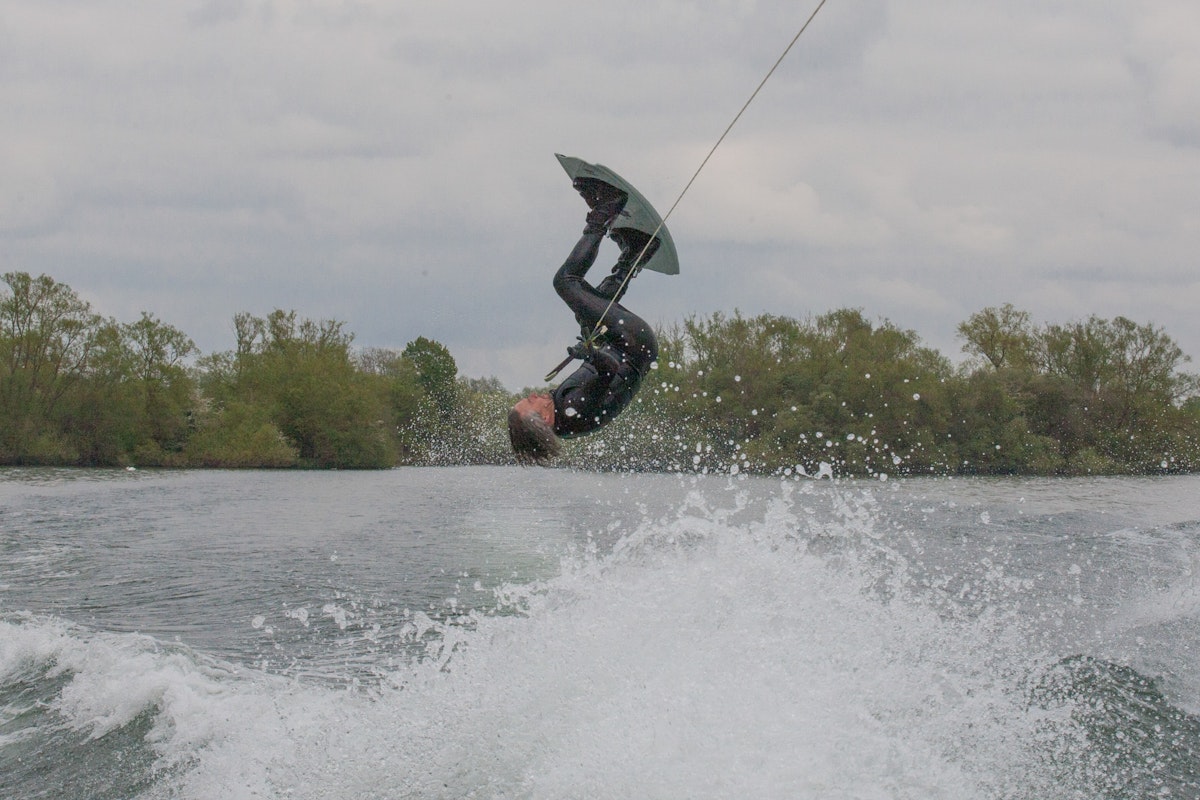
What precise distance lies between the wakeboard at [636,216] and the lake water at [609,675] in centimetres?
230

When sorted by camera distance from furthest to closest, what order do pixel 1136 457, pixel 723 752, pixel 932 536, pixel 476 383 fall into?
pixel 476 383, pixel 1136 457, pixel 932 536, pixel 723 752

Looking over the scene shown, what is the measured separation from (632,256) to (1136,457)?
3447 cm

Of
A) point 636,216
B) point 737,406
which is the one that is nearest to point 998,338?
point 737,406

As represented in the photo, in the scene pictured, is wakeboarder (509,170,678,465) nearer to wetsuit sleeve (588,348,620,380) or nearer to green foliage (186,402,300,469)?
wetsuit sleeve (588,348,620,380)

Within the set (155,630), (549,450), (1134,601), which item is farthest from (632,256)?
(1134,601)

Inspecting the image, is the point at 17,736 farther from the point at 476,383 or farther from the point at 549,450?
the point at 476,383

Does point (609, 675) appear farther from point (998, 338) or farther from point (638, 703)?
point (998, 338)

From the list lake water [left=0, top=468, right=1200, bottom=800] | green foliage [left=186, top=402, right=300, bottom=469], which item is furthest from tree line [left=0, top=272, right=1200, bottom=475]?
lake water [left=0, top=468, right=1200, bottom=800]

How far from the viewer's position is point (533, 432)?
6.32 m

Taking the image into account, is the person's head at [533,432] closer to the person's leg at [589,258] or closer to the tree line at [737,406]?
the person's leg at [589,258]

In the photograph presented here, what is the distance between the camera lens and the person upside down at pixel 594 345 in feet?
21.5

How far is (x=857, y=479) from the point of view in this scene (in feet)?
118

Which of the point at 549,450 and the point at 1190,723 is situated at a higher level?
the point at 549,450

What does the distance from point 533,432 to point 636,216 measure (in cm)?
153
